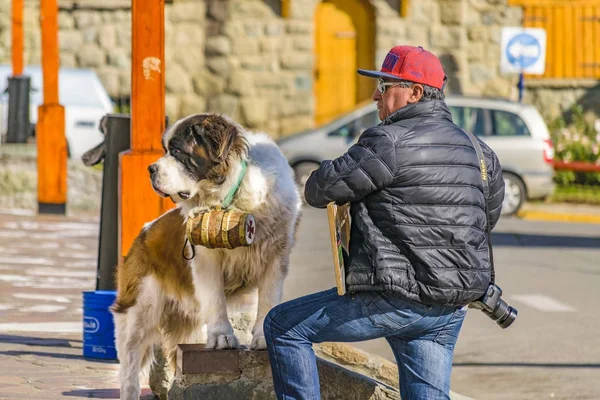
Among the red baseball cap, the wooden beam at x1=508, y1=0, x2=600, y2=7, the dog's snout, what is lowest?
the dog's snout

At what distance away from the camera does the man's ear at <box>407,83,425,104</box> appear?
4918mm

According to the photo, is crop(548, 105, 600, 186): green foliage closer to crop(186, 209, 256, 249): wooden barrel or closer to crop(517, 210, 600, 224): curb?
crop(517, 210, 600, 224): curb

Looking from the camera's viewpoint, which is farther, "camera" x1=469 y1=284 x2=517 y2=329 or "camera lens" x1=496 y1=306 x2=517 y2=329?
"camera lens" x1=496 y1=306 x2=517 y2=329

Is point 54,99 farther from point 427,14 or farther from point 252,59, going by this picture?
point 427,14

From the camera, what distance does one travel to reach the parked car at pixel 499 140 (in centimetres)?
1997

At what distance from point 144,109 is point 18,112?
10766mm

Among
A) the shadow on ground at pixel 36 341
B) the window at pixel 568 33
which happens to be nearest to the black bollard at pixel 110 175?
the shadow on ground at pixel 36 341

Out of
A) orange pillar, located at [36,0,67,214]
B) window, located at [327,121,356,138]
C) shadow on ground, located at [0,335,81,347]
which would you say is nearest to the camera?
shadow on ground, located at [0,335,81,347]

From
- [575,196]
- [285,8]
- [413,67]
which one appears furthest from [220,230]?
[285,8]

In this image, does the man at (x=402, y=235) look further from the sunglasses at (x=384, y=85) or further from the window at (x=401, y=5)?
the window at (x=401, y=5)

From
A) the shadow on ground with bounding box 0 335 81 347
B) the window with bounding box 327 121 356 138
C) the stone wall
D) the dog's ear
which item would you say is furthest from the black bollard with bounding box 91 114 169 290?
the stone wall

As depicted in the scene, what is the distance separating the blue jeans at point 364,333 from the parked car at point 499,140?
48.6 ft

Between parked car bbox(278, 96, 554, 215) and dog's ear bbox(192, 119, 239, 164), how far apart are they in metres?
14.1

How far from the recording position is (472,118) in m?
20.3
